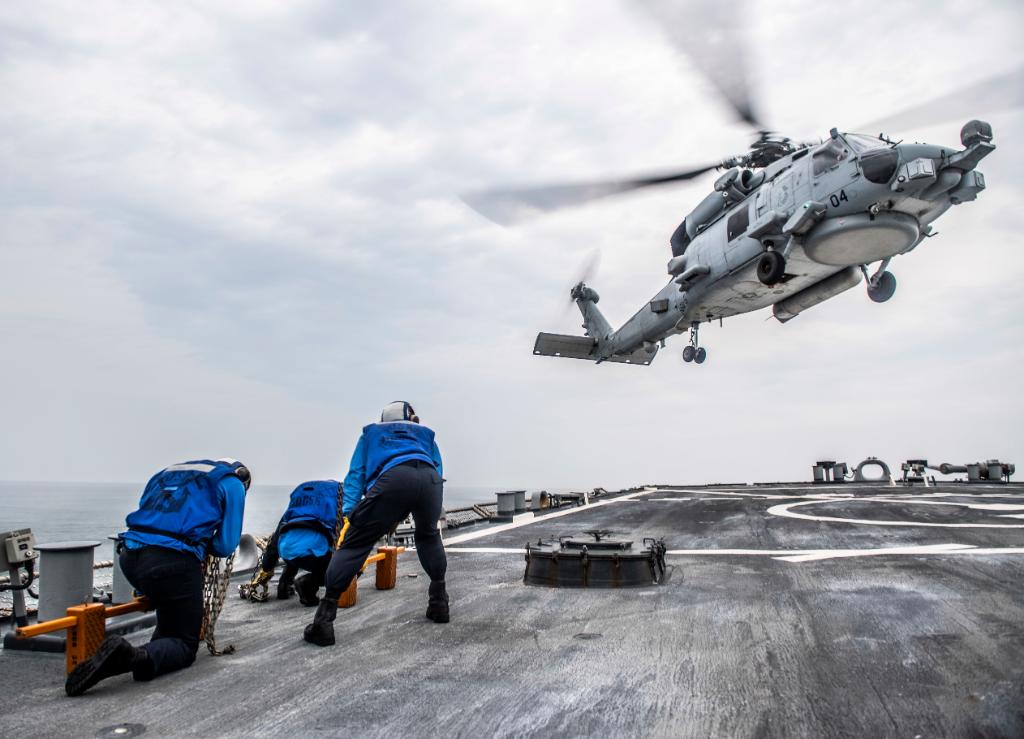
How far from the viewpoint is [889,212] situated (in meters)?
15.1

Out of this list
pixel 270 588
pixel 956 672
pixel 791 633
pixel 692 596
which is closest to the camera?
pixel 956 672

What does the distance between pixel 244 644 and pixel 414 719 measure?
2.14m

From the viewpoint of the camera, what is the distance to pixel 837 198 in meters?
15.4

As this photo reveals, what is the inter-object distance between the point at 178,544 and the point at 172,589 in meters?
0.27

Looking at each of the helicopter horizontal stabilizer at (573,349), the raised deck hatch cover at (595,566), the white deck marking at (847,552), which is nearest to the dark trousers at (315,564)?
the raised deck hatch cover at (595,566)

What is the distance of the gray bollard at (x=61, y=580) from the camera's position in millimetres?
4539

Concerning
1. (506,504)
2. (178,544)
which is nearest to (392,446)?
(178,544)

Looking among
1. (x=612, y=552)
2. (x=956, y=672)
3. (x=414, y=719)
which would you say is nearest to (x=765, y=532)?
(x=612, y=552)

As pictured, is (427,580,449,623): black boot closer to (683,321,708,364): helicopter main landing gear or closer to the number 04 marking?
the number 04 marking

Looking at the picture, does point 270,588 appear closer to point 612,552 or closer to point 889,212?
point 612,552

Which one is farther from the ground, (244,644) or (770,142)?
(770,142)

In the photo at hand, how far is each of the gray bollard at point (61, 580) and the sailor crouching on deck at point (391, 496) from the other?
63.2 inches

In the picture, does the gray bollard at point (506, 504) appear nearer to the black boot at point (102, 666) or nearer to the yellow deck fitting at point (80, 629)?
the yellow deck fitting at point (80, 629)

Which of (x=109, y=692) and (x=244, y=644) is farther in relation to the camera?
(x=244, y=644)
